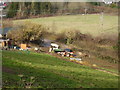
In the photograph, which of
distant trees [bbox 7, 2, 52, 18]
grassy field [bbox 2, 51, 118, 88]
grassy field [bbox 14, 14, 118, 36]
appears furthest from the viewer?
distant trees [bbox 7, 2, 52, 18]

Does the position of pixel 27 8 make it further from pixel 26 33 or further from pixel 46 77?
pixel 46 77

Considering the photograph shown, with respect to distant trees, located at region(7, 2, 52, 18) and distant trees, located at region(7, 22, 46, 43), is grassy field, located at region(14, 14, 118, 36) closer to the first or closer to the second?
distant trees, located at region(7, 2, 52, 18)

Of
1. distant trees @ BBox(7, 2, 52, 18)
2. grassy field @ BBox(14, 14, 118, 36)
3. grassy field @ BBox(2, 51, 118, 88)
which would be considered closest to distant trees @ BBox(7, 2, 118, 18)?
distant trees @ BBox(7, 2, 52, 18)

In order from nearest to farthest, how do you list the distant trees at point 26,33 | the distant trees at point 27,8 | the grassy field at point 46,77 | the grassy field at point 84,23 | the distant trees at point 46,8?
1. the grassy field at point 46,77
2. the distant trees at point 26,33
3. the grassy field at point 84,23
4. the distant trees at point 46,8
5. the distant trees at point 27,8

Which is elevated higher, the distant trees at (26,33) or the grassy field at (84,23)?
the grassy field at (84,23)

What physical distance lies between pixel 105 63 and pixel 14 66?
4.63 meters

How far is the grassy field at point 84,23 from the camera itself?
60.1ft

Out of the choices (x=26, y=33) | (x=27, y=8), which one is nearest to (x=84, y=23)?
(x=26, y=33)

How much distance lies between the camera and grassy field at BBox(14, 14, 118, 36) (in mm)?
18309

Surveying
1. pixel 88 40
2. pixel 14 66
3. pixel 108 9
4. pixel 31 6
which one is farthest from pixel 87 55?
pixel 31 6

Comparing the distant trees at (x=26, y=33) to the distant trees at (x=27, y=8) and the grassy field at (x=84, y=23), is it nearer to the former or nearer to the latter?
the grassy field at (x=84, y=23)

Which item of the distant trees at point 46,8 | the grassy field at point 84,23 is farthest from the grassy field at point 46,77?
the distant trees at point 46,8

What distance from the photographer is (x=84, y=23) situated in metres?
22.3

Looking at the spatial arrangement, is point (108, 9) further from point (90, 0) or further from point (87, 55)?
point (87, 55)
